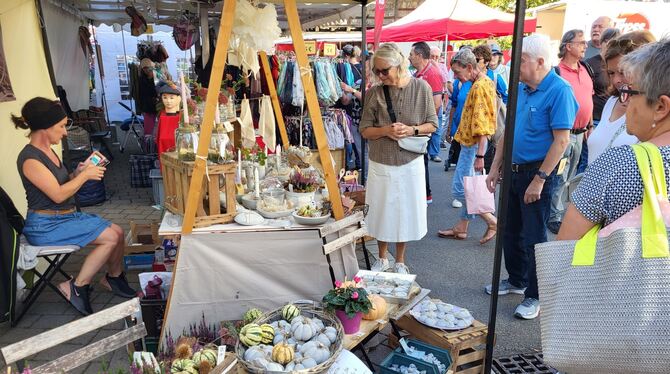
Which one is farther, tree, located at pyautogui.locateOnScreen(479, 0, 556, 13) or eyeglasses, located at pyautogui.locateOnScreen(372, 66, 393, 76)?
tree, located at pyautogui.locateOnScreen(479, 0, 556, 13)

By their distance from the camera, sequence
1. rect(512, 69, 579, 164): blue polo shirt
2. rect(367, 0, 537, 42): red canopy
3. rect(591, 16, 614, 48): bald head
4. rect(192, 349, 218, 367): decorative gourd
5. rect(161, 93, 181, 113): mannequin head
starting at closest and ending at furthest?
rect(192, 349, 218, 367): decorative gourd → rect(512, 69, 579, 164): blue polo shirt → rect(161, 93, 181, 113): mannequin head → rect(591, 16, 614, 48): bald head → rect(367, 0, 537, 42): red canopy

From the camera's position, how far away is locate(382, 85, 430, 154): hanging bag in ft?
11.1

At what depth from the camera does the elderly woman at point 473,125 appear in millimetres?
4527

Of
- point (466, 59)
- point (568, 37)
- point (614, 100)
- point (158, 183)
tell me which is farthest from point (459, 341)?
point (158, 183)

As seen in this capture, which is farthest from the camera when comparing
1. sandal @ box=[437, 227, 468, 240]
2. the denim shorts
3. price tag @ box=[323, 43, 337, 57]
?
price tag @ box=[323, 43, 337, 57]

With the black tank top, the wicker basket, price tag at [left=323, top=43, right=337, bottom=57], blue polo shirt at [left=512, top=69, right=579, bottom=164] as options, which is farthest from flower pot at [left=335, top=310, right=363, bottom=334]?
price tag at [left=323, top=43, right=337, bottom=57]

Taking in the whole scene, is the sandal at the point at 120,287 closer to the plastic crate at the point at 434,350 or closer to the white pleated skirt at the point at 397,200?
the white pleated skirt at the point at 397,200

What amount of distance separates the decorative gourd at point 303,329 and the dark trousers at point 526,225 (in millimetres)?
1696

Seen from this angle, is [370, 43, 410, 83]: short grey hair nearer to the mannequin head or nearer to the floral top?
the floral top

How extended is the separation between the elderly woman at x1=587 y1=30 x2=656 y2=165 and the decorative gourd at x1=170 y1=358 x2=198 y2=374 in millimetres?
2394

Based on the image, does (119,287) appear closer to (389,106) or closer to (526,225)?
(389,106)

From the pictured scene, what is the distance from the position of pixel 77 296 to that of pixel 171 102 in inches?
88.6

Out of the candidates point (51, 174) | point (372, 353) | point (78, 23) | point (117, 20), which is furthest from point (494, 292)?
point (117, 20)

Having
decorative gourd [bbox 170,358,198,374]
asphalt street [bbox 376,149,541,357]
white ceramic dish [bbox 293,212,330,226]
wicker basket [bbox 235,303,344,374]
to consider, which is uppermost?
white ceramic dish [bbox 293,212,330,226]
